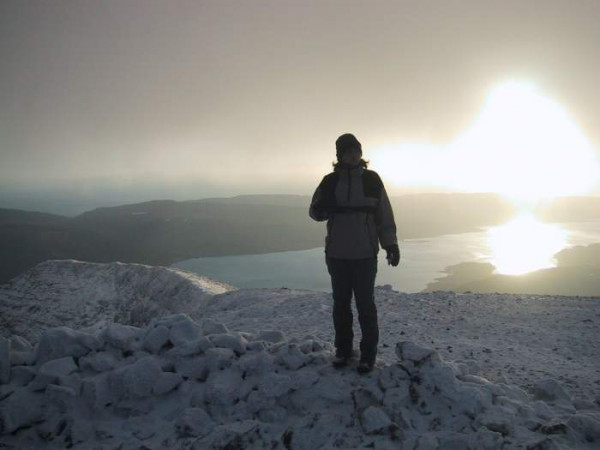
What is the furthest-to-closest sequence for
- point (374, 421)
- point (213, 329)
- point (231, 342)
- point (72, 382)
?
point (213, 329)
point (231, 342)
point (72, 382)
point (374, 421)

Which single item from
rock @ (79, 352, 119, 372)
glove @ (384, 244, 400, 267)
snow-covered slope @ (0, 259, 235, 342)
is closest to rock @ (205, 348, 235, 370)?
rock @ (79, 352, 119, 372)

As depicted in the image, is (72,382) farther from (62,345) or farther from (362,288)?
(362,288)

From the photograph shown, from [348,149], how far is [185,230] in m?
167

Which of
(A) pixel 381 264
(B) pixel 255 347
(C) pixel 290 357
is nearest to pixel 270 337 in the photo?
(B) pixel 255 347

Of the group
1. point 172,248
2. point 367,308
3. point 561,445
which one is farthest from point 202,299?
point 172,248

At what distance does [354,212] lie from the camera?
4734 mm

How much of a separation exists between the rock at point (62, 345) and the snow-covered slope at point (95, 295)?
1645 cm

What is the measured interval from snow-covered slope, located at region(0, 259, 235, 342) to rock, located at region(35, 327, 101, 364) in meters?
16.4

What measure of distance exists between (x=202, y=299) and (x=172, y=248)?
131987 millimetres

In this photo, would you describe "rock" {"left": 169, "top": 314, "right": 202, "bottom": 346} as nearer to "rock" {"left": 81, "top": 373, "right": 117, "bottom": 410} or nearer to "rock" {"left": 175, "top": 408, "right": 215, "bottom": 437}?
"rock" {"left": 81, "top": 373, "right": 117, "bottom": 410}

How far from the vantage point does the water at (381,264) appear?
83750 millimetres

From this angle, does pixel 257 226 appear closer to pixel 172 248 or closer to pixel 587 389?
pixel 172 248

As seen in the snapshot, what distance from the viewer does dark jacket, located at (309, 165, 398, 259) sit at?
4723 millimetres

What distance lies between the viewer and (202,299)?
854 inches
